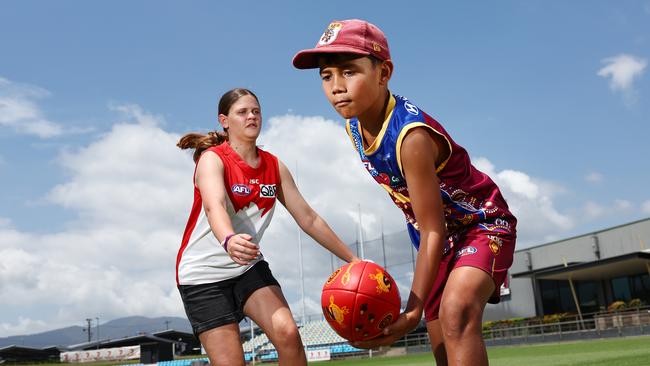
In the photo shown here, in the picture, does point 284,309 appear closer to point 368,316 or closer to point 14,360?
point 368,316

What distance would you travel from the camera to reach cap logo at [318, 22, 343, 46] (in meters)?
3.27

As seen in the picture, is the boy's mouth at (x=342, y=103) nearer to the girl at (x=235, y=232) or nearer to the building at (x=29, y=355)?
the girl at (x=235, y=232)

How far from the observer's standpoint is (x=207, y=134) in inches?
204

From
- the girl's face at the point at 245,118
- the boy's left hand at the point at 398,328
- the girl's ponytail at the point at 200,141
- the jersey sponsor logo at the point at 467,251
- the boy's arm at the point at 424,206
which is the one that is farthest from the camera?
the girl's ponytail at the point at 200,141

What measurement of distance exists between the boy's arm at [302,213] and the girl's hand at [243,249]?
4.60ft

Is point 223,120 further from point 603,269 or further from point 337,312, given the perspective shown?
point 603,269

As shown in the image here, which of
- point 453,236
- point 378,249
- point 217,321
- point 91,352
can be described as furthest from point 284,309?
point 91,352

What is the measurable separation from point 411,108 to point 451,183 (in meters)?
0.52

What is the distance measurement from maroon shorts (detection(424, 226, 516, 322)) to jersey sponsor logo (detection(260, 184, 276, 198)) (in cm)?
158

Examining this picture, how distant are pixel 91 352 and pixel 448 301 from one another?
6728 cm

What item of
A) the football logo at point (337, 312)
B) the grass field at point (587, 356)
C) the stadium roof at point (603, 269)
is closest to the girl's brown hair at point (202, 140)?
the football logo at point (337, 312)

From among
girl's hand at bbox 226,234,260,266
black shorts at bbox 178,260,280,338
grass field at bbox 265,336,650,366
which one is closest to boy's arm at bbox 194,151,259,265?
girl's hand at bbox 226,234,260,266

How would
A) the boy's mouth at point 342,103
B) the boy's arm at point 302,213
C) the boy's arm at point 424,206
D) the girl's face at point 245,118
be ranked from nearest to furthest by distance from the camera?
1. the boy's arm at point 424,206
2. the boy's mouth at point 342,103
3. the girl's face at point 245,118
4. the boy's arm at point 302,213

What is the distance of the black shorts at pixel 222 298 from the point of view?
4.59 m
